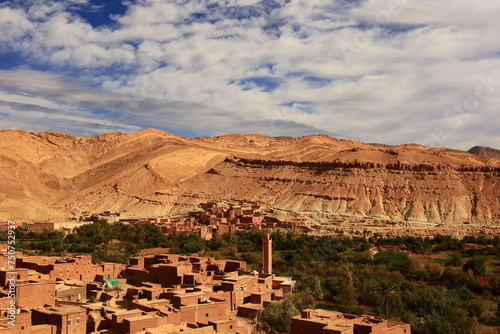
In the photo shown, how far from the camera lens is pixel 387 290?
24219mm

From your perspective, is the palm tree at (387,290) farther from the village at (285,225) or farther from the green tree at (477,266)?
the village at (285,225)

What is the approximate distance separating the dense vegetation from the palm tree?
0.04 metres

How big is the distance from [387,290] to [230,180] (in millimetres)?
41236

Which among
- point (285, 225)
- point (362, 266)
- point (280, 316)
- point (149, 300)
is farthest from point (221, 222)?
point (280, 316)

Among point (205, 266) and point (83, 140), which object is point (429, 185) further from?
point (83, 140)

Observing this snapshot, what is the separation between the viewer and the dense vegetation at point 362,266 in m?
23.2

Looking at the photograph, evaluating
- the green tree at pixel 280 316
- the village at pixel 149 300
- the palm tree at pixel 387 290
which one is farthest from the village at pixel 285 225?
the green tree at pixel 280 316

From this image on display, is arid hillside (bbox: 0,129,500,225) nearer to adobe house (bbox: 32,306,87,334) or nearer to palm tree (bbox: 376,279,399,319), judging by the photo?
palm tree (bbox: 376,279,399,319)

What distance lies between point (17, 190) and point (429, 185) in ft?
139

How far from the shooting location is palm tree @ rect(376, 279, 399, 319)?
77.7 ft

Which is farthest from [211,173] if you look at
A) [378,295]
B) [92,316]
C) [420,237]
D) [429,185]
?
[92,316]

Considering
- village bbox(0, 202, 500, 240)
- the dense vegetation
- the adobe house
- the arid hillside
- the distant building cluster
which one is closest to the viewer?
the adobe house

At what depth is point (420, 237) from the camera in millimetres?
43188

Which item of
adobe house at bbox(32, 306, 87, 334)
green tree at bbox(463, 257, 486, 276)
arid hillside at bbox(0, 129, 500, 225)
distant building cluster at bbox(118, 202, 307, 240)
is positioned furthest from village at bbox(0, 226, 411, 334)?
arid hillside at bbox(0, 129, 500, 225)
